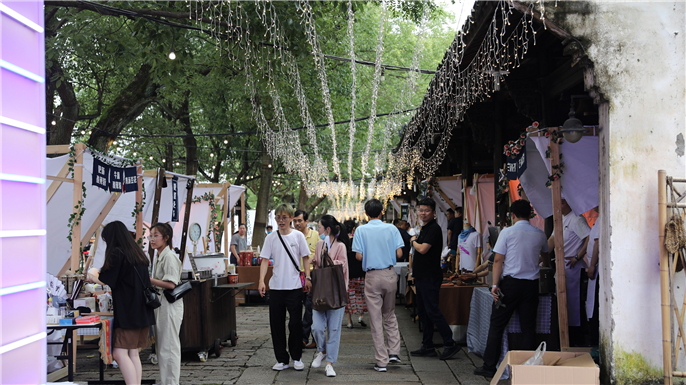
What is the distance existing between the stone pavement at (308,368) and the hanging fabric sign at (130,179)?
223 cm

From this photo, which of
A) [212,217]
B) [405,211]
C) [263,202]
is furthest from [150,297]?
[405,211]

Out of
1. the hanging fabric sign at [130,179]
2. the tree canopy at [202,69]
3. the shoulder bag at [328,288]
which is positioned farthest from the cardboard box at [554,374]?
the hanging fabric sign at [130,179]

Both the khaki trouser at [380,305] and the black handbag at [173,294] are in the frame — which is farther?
the khaki trouser at [380,305]

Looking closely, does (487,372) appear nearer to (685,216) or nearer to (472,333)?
(472,333)

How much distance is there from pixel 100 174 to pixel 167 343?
2810mm

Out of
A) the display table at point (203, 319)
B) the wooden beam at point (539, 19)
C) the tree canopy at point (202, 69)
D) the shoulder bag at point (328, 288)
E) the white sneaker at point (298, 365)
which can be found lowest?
the white sneaker at point (298, 365)

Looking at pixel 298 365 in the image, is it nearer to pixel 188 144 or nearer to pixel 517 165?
pixel 517 165

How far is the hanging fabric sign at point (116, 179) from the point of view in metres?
7.60

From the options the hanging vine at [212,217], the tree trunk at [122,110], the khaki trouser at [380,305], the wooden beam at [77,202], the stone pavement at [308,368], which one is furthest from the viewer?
the hanging vine at [212,217]

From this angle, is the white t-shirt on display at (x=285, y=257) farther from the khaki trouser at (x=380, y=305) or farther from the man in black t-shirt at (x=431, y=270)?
the man in black t-shirt at (x=431, y=270)

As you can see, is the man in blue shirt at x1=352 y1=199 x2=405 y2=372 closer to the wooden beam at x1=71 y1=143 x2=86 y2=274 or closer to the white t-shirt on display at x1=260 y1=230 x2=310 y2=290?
the white t-shirt on display at x1=260 y1=230 x2=310 y2=290

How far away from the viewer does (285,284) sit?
6.36 meters

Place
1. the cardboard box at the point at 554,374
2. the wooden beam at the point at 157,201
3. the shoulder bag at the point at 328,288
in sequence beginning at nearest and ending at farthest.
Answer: the cardboard box at the point at 554,374
the shoulder bag at the point at 328,288
the wooden beam at the point at 157,201

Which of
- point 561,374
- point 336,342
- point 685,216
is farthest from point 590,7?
point 336,342
